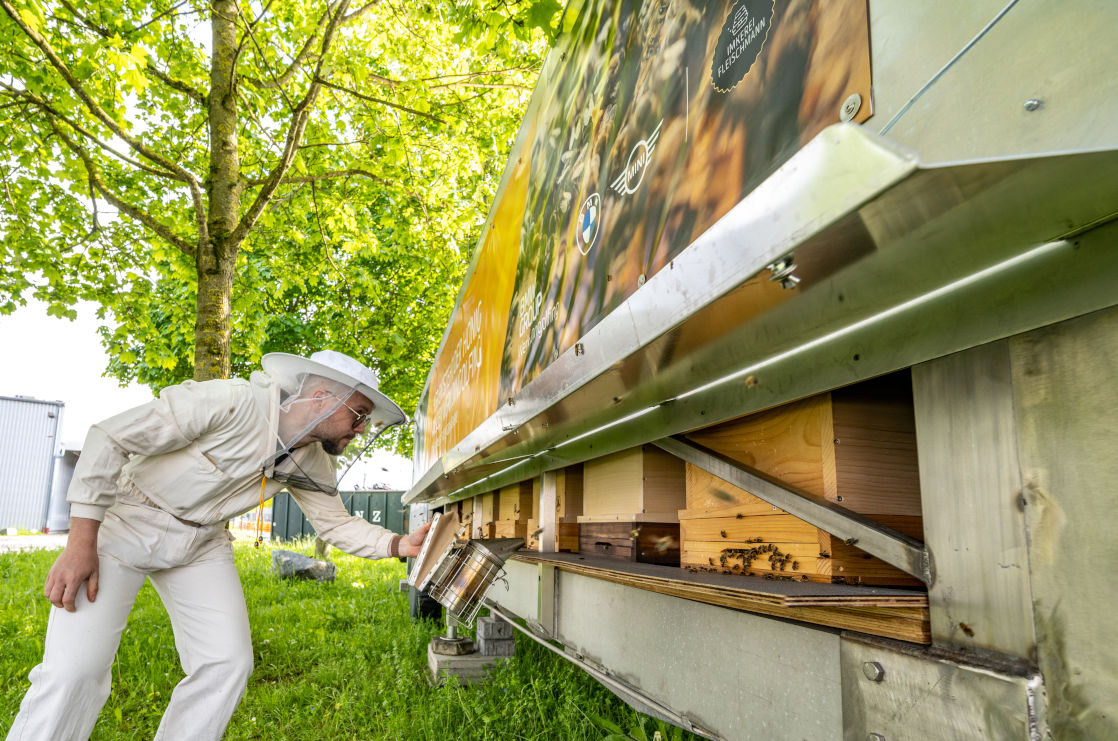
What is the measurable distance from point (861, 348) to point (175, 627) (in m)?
3.60

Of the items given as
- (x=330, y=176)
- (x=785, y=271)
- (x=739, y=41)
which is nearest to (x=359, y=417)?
(x=739, y=41)

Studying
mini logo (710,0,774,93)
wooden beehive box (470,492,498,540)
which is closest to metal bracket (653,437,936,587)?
mini logo (710,0,774,93)

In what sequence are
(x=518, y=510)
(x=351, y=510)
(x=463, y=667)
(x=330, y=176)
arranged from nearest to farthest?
(x=518, y=510) < (x=463, y=667) < (x=330, y=176) < (x=351, y=510)

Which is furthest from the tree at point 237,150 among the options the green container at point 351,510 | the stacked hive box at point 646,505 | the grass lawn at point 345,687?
the green container at point 351,510

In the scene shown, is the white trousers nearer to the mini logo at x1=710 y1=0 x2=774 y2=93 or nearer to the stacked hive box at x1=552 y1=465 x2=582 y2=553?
the stacked hive box at x1=552 y1=465 x2=582 y2=553

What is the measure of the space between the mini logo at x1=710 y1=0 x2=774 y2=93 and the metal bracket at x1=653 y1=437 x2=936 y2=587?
82cm

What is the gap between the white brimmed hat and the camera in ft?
11.8

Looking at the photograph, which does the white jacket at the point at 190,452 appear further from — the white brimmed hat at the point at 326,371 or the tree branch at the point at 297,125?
the tree branch at the point at 297,125

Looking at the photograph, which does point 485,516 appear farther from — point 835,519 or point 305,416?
point 835,519

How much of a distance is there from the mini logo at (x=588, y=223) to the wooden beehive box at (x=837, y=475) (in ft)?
2.24

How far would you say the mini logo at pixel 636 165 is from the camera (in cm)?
165

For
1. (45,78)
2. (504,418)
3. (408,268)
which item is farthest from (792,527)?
(408,268)

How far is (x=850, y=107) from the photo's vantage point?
0.99m

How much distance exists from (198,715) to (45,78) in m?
7.12
